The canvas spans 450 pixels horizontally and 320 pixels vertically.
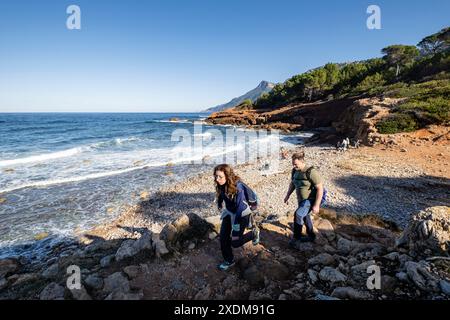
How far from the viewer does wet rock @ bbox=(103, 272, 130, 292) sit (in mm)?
4271

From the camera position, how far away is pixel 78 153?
24.8 m

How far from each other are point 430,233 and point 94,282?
19.7 ft

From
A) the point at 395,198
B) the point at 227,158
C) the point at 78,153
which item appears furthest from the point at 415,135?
the point at 78,153

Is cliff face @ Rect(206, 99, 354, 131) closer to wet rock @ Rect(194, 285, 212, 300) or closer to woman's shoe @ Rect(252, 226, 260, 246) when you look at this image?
woman's shoe @ Rect(252, 226, 260, 246)

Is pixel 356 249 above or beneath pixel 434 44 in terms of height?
beneath

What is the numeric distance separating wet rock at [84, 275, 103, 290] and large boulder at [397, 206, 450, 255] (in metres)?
5.63

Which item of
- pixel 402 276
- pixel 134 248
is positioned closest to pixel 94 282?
pixel 134 248

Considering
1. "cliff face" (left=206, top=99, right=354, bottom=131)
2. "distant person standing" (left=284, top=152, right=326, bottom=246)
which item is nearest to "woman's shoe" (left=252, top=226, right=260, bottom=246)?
"distant person standing" (left=284, top=152, right=326, bottom=246)

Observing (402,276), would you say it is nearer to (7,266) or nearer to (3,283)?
(3,283)

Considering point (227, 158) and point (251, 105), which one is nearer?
point (227, 158)

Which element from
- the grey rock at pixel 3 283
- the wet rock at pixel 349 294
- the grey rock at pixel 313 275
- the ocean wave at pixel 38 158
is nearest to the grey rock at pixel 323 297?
the wet rock at pixel 349 294

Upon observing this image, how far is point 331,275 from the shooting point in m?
4.16
